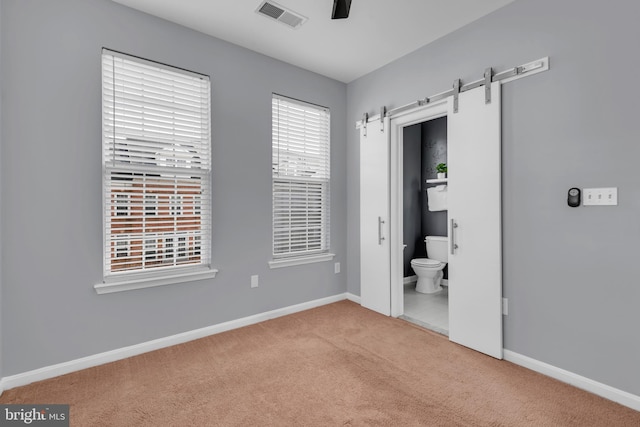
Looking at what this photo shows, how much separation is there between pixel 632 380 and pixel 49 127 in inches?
163

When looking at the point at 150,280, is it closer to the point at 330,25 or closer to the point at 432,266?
the point at 330,25

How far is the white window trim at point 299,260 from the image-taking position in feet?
11.2

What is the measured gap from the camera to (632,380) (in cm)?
192

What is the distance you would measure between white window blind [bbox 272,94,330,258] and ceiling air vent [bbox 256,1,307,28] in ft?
2.68

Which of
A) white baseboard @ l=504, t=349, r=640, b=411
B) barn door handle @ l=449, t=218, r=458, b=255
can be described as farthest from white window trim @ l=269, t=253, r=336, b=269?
white baseboard @ l=504, t=349, r=640, b=411

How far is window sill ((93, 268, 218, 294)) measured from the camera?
2435 millimetres

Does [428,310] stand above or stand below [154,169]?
below

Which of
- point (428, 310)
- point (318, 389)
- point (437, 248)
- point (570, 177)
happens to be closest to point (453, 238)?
point (570, 177)

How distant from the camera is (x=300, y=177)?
12.0 feet

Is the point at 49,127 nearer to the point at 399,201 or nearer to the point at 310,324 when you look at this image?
the point at 310,324

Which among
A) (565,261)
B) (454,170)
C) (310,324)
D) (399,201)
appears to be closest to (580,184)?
(565,261)

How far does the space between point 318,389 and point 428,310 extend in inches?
79.4

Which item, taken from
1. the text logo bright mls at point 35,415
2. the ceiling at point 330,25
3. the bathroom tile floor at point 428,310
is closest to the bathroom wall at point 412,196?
the bathroom tile floor at point 428,310

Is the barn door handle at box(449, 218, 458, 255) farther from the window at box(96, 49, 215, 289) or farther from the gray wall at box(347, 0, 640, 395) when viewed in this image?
the window at box(96, 49, 215, 289)
